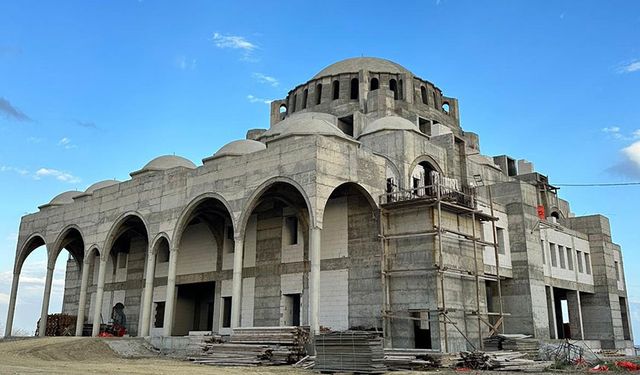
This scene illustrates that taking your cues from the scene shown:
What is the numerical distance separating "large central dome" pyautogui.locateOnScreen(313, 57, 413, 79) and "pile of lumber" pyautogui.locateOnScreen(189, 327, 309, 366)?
19793mm

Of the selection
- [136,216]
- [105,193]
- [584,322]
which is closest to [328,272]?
[136,216]

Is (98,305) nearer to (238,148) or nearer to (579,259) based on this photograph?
(238,148)

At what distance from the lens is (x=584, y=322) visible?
32.9 metres

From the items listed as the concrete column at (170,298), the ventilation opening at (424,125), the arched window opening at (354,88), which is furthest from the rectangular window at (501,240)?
the concrete column at (170,298)

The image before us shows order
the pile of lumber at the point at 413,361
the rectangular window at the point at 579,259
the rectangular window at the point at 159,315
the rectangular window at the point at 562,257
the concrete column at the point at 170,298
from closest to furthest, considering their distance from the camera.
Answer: the pile of lumber at the point at 413,361 → the concrete column at the point at 170,298 → the rectangular window at the point at 562,257 → the rectangular window at the point at 159,315 → the rectangular window at the point at 579,259

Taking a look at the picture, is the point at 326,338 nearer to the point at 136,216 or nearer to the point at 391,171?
the point at 391,171

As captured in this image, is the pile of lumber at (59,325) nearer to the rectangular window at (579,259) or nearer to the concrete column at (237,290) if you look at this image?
the concrete column at (237,290)

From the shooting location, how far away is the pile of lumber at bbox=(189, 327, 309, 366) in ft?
61.2

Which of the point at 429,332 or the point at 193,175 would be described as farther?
the point at 193,175

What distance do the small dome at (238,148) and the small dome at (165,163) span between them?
570 centimetres

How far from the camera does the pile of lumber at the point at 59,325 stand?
34125 mm

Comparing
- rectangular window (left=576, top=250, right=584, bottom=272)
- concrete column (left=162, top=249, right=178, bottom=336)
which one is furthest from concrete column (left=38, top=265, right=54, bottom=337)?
rectangular window (left=576, top=250, right=584, bottom=272)

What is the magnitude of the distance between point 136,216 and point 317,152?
12882 millimetres

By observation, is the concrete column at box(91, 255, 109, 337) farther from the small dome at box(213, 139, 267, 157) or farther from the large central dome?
the large central dome
